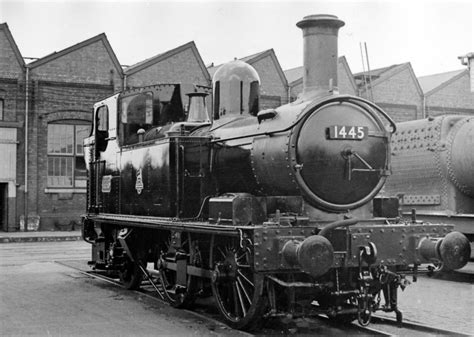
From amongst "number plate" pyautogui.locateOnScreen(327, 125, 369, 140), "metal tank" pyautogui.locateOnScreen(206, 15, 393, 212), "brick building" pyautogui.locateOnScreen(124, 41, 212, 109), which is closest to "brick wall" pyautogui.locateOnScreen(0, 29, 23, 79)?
"brick building" pyautogui.locateOnScreen(124, 41, 212, 109)

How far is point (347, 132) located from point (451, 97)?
29.1 metres

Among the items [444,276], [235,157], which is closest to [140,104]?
[235,157]

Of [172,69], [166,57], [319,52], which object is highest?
[166,57]

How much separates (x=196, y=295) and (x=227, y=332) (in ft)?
4.22

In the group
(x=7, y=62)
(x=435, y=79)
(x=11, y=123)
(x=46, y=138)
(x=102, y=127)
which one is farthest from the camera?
(x=435, y=79)

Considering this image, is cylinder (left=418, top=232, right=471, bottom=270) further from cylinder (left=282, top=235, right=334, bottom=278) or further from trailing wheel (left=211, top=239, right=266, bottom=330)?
trailing wheel (left=211, top=239, right=266, bottom=330)

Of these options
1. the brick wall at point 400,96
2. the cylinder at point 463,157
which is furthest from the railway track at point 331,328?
the brick wall at point 400,96

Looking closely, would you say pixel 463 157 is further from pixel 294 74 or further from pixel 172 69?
pixel 294 74

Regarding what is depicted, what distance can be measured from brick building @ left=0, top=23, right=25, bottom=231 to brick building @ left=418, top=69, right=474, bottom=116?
19604mm

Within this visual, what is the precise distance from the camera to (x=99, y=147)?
36.7 feet

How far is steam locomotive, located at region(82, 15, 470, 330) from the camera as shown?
260 inches

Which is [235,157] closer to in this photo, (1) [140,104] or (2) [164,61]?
(1) [140,104]

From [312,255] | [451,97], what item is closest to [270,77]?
[451,97]

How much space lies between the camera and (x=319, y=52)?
7254 mm
